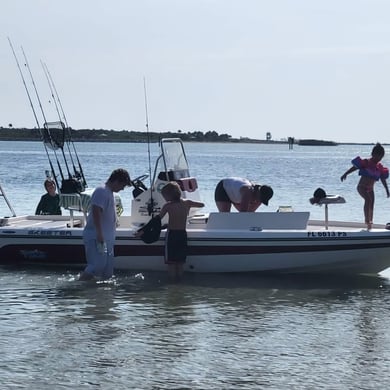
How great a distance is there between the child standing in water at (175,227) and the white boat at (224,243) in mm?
222

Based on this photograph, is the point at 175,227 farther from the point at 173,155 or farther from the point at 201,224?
the point at 173,155

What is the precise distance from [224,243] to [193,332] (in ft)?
9.83

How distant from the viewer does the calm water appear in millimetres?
6914

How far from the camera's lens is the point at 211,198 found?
27.9m

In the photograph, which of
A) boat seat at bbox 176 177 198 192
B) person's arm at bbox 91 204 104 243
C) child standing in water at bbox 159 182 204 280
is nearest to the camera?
person's arm at bbox 91 204 104 243

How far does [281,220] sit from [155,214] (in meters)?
1.75

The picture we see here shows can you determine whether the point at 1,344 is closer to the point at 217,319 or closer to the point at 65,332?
the point at 65,332

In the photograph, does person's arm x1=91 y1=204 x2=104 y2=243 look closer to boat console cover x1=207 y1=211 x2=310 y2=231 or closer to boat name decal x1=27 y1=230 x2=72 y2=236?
boat name decal x1=27 y1=230 x2=72 y2=236

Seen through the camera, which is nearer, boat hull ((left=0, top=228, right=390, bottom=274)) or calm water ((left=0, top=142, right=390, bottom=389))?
calm water ((left=0, top=142, right=390, bottom=389))

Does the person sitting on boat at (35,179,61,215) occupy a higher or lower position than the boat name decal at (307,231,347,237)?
higher

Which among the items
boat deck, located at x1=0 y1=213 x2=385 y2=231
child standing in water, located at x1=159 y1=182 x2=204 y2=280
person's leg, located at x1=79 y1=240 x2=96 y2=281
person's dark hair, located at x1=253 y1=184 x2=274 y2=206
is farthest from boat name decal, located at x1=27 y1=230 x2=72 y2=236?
person's dark hair, located at x1=253 y1=184 x2=274 y2=206

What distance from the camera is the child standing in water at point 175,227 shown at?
10992mm

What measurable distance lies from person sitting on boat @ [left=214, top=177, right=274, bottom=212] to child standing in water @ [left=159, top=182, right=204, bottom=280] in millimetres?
698

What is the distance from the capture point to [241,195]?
11586 mm
